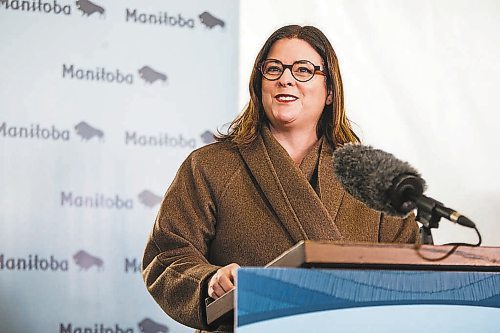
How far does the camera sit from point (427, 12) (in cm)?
346

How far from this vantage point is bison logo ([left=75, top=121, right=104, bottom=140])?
3.07 metres

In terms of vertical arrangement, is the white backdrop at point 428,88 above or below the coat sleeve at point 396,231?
above

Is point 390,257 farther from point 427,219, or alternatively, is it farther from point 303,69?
point 303,69

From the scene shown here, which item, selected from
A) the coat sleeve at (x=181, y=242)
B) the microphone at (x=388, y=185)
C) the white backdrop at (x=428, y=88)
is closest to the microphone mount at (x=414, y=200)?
the microphone at (x=388, y=185)

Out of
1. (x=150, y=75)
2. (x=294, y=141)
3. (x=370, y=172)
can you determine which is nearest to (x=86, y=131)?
(x=150, y=75)

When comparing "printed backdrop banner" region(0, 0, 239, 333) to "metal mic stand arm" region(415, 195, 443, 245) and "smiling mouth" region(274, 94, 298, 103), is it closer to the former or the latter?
Result: "smiling mouth" region(274, 94, 298, 103)

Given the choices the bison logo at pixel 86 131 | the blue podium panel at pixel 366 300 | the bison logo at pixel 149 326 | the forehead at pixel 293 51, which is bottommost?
the bison logo at pixel 149 326

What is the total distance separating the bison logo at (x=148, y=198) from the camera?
310 centimetres

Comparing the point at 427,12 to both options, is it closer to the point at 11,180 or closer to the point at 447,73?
the point at 447,73

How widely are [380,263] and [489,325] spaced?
0.22m

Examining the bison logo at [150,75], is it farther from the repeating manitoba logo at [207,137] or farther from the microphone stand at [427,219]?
the microphone stand at [427,219]

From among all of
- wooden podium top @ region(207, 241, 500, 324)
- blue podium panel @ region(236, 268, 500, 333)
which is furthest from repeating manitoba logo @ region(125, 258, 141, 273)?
blue podium panel @ region(236, 268, 500, 333)

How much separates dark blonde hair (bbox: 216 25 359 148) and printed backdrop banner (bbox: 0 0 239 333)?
2.68 ft

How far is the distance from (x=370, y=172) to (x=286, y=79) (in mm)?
754
